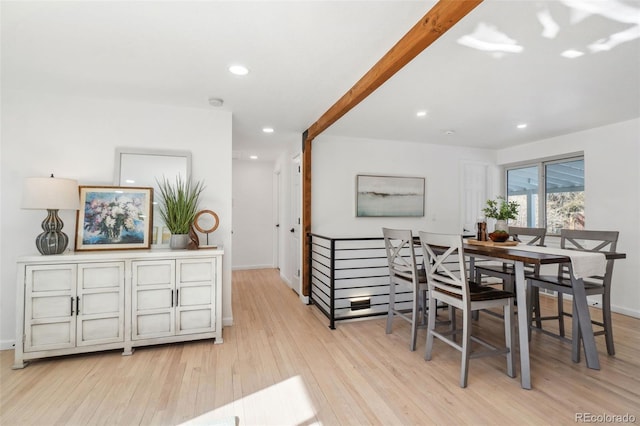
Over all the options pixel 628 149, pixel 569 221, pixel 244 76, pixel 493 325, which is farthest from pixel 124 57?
pixel 569 221

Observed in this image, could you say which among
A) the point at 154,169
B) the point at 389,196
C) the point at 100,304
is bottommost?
the point at 100,304

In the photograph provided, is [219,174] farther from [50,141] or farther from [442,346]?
[442,346]

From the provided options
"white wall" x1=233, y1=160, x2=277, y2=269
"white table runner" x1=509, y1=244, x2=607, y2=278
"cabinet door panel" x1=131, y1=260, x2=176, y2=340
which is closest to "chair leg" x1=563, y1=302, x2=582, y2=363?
"white table runner" x1=509, y1=244, x2=607, y2=278

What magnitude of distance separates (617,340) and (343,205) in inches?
127

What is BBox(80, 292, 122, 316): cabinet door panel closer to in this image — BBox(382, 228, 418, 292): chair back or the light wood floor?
the light wood floor

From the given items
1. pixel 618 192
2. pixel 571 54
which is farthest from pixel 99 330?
pixel 618 192

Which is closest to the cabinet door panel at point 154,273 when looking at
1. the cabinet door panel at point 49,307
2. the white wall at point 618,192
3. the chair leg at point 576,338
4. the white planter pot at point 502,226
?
the cabinet door panel at point 49,307

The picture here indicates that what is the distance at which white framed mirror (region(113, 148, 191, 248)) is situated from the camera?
300 cm

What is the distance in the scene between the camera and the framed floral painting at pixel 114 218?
111 inches

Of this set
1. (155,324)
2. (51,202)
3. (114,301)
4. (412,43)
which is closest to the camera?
(412,43)

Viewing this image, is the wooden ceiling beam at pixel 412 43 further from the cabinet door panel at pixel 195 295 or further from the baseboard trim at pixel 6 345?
the baseboard trim at pixel 6 345

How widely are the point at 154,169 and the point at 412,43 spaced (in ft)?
8.55

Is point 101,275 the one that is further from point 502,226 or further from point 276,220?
point 276,220

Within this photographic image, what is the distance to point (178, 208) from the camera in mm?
2916
